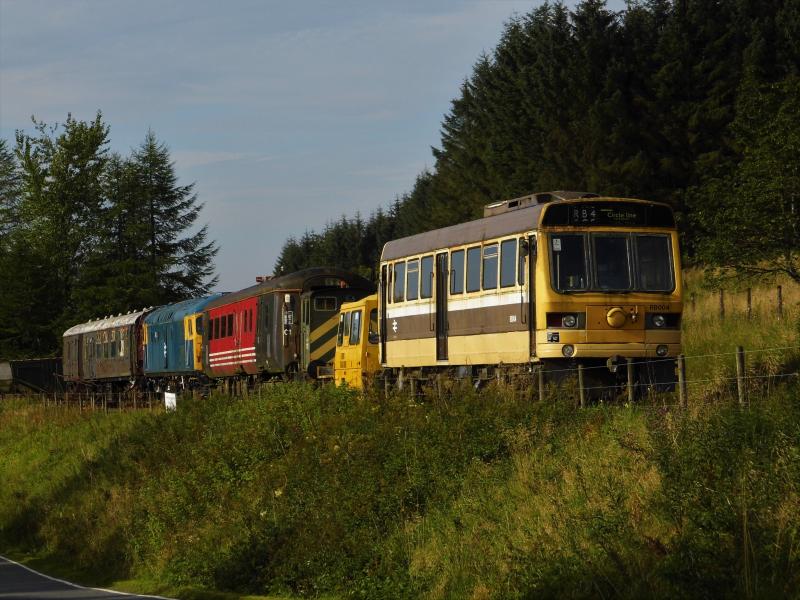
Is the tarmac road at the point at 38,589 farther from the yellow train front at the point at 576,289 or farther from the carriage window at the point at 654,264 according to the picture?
the carriage window at the point at 654,264

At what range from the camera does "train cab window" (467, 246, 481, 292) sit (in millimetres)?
24578

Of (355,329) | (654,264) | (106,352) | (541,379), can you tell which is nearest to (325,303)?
(355,329)

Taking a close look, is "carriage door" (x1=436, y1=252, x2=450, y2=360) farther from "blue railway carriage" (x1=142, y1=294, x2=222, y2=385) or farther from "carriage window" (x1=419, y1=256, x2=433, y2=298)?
"blue railway carriage" (x1=142, y1=294, x2=222, y2=385)

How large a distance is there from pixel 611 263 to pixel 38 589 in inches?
439

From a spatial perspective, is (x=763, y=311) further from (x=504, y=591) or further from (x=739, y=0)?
(x=739, y=0)

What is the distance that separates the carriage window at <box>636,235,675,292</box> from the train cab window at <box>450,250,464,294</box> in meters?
3.62

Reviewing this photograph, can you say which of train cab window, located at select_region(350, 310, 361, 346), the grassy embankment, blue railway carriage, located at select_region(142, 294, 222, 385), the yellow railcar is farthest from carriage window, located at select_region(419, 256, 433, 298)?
blue railway carriage, located at select_region(142, 294, 222, 385)

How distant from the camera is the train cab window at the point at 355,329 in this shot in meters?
30.7

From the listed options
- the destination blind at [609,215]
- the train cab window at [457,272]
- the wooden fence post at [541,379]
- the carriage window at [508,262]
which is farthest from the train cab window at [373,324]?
the destination blind at [609,215]

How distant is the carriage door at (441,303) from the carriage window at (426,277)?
1.06ft

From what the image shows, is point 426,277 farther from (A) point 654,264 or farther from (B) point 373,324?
(A) point 654,264

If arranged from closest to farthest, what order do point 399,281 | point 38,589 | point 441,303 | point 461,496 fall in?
point 461,496, point 38,589, point 441,303, point 399,281

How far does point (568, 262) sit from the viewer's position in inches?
888

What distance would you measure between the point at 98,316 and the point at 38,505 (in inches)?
1753
